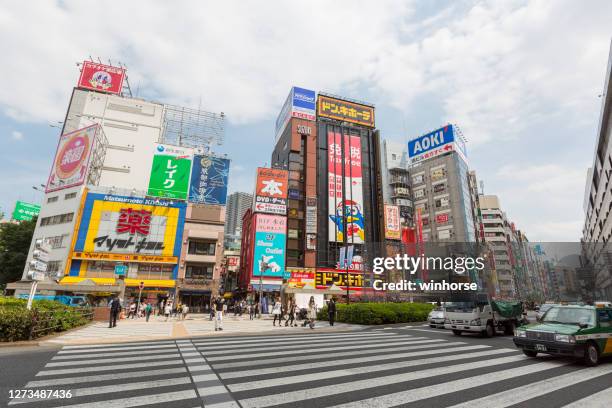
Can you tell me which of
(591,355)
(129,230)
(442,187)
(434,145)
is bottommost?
(591,355)

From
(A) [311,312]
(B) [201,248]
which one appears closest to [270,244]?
(B) [201,248]

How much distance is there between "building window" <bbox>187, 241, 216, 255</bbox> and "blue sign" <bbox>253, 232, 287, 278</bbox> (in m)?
6.32

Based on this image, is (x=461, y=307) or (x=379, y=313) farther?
(x=379, y=313)

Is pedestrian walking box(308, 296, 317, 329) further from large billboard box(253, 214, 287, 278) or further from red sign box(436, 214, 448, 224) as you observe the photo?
red sign box(436, 214, 448, 224)

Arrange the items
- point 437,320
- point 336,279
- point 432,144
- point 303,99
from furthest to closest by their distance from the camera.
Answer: point 432,144, point 303,99, point 336,279, point 437,320

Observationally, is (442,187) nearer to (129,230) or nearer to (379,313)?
(379,313)

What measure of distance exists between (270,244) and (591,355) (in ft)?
141

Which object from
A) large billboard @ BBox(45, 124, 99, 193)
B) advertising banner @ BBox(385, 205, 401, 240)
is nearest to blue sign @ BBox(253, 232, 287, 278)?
advertising banner @ BBox(385, 205, 401, 240)

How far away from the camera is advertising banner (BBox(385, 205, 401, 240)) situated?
199ft

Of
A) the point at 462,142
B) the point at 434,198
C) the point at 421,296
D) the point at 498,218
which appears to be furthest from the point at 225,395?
the point at 498,218

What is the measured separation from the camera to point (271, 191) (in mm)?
52500

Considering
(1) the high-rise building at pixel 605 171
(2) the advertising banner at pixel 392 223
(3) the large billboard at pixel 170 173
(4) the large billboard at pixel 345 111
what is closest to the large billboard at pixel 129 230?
(3) the large billboard at pixel 170 173

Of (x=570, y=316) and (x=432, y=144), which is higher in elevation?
(x=432, y=144)

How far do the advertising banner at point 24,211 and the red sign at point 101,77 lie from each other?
90.8 ft
